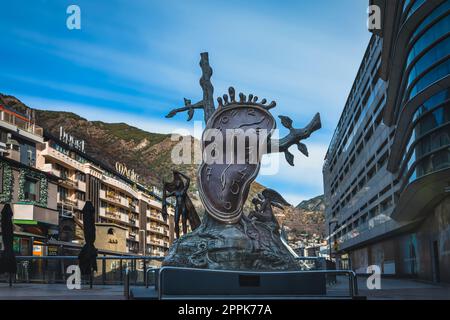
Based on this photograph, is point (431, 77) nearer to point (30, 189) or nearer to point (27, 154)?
point (30, 189)

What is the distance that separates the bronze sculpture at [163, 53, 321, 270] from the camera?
19.0 metres

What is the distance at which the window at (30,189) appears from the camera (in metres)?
48.5

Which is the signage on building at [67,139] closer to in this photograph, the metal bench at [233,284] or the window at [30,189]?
the window at [30,189]

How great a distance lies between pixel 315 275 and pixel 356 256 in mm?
61697

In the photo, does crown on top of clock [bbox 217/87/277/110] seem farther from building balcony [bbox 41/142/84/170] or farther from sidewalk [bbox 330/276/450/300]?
building balcony [bbox 41/142/84/170]

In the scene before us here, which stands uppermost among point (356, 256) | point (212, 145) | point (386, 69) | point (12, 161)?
point (386, 69)

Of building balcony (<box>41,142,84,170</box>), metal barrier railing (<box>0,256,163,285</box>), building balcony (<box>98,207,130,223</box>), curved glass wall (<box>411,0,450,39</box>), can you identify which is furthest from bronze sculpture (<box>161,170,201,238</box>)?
building balcony (<box>98,207,130,223</box>)

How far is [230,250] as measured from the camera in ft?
61.7

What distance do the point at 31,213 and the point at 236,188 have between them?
31047 mm

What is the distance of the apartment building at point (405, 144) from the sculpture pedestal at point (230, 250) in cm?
1158

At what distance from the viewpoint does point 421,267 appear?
3906cm
